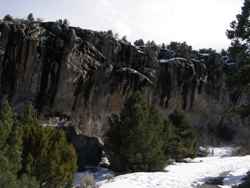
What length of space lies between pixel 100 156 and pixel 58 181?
39.1ft

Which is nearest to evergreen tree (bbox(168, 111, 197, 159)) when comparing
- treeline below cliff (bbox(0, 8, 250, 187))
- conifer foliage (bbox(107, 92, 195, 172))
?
treeline below cliff (bbox(0, 8, 250, 187))

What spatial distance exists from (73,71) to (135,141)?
1862 centimetres

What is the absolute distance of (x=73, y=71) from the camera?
3697cm

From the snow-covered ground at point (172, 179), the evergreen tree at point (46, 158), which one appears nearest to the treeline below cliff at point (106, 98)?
the evergreen tree at point (46, 158)

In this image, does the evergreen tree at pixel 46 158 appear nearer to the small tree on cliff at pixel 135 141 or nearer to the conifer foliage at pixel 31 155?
the conifer foliage at pixel 31 155

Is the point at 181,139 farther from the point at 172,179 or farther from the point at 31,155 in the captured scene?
the point at 31,155

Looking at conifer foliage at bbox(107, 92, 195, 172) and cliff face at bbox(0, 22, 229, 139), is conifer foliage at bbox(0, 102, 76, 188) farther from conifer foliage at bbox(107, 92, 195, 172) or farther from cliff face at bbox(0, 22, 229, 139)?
cliff face at bbox(0, 22, 229, 139)

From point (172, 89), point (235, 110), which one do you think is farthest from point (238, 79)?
point (172, 89)

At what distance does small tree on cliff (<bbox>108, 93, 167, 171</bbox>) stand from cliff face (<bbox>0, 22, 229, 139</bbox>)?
15.4 meters

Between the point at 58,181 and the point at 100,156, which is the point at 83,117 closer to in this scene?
the point at 100,156

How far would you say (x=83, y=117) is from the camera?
3831 cm

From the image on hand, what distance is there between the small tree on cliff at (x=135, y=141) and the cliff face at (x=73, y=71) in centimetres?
1544

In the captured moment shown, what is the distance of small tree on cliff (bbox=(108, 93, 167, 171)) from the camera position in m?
19.7

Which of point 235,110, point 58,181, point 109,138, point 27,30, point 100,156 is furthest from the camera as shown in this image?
point 27,30
